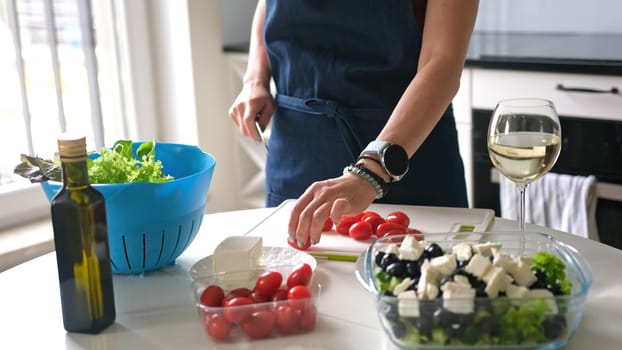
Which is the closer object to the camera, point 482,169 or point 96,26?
point 482,169

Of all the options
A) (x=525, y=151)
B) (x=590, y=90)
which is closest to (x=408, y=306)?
(x=525, y=151)

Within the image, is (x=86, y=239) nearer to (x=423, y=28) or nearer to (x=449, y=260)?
(x=449, y=260)

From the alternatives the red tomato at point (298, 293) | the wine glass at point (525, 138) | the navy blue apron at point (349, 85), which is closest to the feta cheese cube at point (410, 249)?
the red tomato at point (298, 293)

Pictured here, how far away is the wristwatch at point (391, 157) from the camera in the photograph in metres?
→ 1.26

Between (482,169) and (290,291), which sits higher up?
(290,291)

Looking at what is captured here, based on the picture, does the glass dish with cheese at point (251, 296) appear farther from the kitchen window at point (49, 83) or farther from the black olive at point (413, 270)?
the kitchen window at point (49, 83)

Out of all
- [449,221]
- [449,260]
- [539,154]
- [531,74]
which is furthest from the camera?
[531,74]

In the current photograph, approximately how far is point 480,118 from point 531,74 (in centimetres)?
22

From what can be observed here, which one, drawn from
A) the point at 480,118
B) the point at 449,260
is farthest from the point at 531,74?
the point at 449,260

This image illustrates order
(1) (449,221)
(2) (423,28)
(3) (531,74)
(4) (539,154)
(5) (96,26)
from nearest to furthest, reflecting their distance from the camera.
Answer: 1. (4) (539,154)
2. (1) (449,221)
3. (2) (423,28)
4. (3) (531,74)
5. (5) (96,26)

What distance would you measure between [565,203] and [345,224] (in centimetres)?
124

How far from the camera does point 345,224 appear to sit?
1284 mm

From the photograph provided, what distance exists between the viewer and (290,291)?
3.24 ft

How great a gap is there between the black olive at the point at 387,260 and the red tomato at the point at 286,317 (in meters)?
0.11
